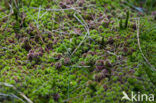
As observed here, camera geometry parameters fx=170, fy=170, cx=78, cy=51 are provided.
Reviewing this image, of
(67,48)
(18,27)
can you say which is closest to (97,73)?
(67,48)

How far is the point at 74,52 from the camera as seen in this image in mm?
2188

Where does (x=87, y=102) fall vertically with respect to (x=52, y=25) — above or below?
below

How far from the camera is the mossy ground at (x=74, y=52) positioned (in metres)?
1.86

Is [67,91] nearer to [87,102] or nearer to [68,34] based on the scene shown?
[87,102]

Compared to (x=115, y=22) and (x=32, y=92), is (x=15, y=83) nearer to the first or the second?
(x=32, y=92)

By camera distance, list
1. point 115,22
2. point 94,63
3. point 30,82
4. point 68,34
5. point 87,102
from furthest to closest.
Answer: point 115,22, point 68,34, point 94,63, point 30,82, point 87,102

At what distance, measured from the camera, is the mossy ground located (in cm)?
186

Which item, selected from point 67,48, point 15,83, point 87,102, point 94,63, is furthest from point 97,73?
point 15,83

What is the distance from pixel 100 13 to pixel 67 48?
89 centimetres

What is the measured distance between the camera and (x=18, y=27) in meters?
2.39

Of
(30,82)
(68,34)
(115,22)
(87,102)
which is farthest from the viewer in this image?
(115,22)

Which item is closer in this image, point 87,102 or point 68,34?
point 87,102

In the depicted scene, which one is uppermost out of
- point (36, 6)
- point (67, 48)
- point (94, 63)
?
point (36, 6)

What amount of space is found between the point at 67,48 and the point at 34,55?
426 millimetres
